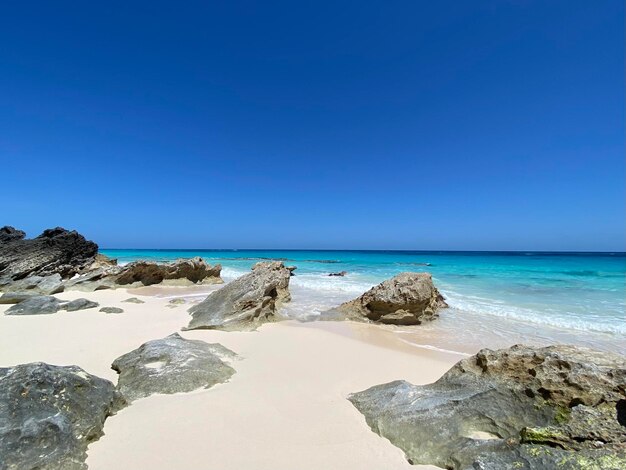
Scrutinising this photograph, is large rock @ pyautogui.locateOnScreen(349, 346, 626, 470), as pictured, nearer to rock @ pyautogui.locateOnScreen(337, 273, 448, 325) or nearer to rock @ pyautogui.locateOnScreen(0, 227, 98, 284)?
rock @ pyautogui.locateOnScreen(337, 273, 448, 325)

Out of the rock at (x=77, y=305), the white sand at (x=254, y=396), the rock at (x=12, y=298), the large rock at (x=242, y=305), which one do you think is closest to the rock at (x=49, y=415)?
the white sand at (x=254, y=396)

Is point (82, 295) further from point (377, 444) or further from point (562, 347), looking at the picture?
point (562, 347)

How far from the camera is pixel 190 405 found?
3723 mm

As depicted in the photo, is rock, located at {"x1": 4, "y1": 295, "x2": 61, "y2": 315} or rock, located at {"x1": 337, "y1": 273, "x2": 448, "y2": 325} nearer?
rock, located at {"x1": 4, "y1": 295, "x2": 61, "y2": 315}

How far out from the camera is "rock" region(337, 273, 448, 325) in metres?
9.35

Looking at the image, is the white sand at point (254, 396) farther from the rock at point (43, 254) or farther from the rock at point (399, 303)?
the rock at point (43, 254)

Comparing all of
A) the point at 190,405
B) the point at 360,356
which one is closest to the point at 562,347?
the point at 360,356

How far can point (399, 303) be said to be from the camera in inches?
368

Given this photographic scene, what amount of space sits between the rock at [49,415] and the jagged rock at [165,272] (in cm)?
1514

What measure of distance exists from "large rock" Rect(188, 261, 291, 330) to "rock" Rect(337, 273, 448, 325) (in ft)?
8.57

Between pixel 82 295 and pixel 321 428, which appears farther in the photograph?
pixel 82 295

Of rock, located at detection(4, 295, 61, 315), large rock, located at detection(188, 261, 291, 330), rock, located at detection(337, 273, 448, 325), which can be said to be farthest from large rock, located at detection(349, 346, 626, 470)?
rock, located at detection(4, 295, 61, 315)

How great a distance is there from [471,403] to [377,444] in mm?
1020

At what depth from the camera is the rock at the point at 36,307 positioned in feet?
28.2
